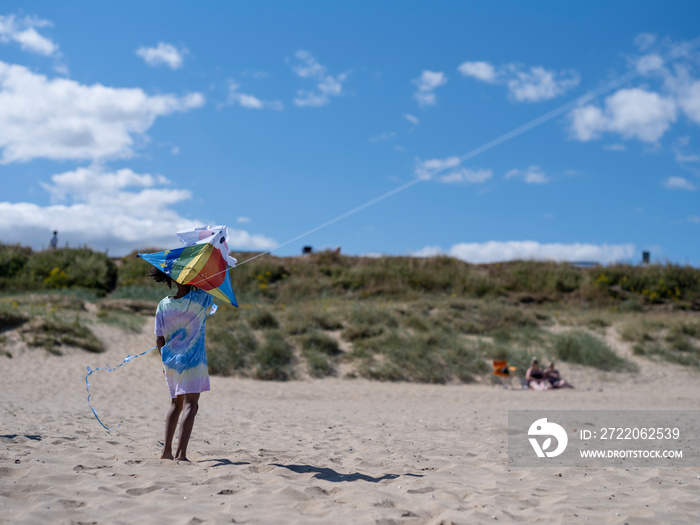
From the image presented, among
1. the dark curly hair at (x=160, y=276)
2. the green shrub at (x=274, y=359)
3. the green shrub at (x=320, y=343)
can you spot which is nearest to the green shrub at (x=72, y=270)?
the green shrub at (x=274, y=359)

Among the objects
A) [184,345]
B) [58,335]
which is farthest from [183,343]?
[58,335]

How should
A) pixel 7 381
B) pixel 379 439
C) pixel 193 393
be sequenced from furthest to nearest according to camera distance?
1. pixel 7 381
2. pixel 379 439
3. pixel 193 393

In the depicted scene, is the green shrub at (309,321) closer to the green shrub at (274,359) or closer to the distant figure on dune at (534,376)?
the green shrub at (274,359)

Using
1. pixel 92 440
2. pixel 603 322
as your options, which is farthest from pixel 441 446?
pixel 603 322

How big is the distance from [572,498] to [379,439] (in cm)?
299

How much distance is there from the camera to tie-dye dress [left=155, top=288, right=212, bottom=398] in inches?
181

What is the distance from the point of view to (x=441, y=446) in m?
6.35

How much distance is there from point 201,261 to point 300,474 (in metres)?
1.91

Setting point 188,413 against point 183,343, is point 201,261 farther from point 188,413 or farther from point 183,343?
point 188,413

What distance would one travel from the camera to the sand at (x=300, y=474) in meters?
3.54

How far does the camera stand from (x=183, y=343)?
4.64m

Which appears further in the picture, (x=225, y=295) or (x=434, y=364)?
(x=434, y=364)

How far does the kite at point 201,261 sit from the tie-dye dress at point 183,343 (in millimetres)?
170

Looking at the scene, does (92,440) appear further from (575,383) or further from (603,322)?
(603,322)
